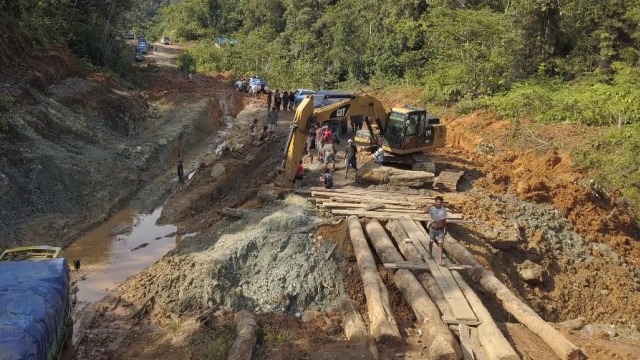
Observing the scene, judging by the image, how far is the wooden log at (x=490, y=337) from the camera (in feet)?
27.4

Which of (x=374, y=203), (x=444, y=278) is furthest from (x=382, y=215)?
(x=444, y=278)

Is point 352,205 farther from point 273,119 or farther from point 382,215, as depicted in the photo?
point 273,119

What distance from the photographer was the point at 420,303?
10.2 meters

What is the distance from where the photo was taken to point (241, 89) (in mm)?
42250

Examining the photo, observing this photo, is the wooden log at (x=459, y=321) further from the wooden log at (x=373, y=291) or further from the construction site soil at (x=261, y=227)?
the wooden log at (x=373, y=291)

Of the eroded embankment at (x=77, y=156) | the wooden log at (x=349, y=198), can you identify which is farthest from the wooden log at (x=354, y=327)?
the eroded embankment at (x=77, y=156)

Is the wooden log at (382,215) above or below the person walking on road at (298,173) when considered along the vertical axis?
below

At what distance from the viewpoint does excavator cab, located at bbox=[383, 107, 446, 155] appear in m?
18.2

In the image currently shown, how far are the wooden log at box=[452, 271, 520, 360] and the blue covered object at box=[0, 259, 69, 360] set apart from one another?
6848mm

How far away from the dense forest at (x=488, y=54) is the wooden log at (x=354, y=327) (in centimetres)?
1254

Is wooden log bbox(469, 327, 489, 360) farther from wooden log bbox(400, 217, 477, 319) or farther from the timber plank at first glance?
wooden log bbox(400, 217, 477, 319)

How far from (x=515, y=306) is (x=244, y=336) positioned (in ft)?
17.8

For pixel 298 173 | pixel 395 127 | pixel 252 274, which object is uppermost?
pixel 395 127

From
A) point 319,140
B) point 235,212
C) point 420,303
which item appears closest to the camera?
point 420,303
